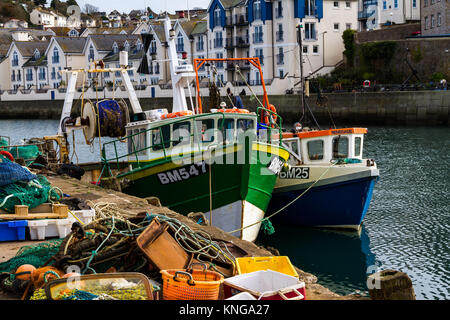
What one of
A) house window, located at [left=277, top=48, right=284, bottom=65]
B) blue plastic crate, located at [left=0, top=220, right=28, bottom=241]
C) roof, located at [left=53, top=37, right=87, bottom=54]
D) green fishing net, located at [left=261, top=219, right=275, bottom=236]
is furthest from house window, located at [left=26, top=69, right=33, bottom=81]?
blue plastic crate, located at [left=0, top=220, right=28, bottom=241]

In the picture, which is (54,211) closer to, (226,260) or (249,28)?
(226,260)

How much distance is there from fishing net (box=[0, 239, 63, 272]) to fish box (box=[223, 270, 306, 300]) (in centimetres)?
189

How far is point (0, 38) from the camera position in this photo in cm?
9350

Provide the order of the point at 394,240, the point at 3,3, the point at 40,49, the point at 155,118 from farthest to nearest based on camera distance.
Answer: the point at 3,3, the point at 40,49, the point at 394,240, the point at 155,118

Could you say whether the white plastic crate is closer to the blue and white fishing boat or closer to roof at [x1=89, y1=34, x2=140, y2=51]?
the blue and white fishing boat

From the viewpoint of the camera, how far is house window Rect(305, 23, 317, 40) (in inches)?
1919

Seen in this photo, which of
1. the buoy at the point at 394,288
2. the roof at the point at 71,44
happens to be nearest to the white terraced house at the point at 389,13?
the roof at the point at 71,44

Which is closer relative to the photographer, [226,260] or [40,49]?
[226,260]

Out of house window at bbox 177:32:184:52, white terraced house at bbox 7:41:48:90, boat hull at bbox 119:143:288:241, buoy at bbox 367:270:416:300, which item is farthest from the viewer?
white terraced house at bbox 7:41:48:90

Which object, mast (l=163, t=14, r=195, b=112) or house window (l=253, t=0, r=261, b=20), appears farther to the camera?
house window (l=253, t=0, r=261, b=20)

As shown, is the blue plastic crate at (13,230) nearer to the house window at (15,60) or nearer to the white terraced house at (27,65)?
the white terraced house at (27,65)

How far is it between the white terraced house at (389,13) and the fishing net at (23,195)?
55820 millimetres
